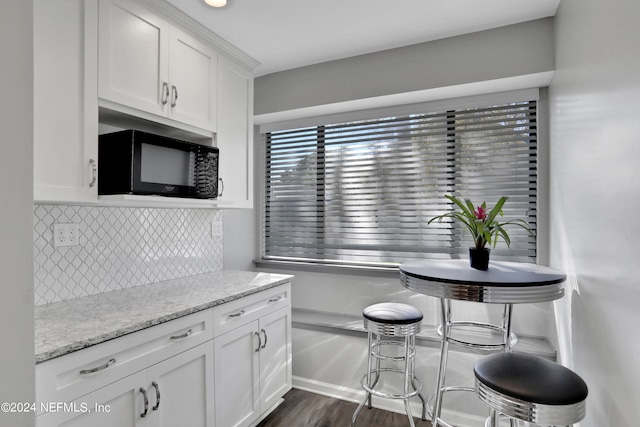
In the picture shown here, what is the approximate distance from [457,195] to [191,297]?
188cm

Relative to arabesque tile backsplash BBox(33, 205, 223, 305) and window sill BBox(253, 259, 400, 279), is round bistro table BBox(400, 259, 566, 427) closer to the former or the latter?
window sill BBox(253, 259, 400, 279)

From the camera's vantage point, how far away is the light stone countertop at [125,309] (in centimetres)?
122

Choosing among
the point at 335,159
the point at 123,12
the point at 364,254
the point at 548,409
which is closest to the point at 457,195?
the point at 364,254

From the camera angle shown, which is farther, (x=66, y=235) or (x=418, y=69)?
(x=418, y=69)

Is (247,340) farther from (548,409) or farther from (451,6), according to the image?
(451,6)

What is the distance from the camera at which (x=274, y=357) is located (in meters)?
2.28

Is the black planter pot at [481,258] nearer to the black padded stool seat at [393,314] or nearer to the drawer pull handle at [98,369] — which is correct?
the black padded stool seat at [393,314]

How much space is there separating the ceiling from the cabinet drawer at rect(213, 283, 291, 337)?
1655 mm

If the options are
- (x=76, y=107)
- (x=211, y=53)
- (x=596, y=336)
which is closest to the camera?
(x=596, y=336)

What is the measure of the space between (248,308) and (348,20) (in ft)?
5.96

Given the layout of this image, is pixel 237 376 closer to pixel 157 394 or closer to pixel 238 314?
pixel 238 314

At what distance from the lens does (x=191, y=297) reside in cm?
184

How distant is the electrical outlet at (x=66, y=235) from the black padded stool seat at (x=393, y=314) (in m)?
1.65

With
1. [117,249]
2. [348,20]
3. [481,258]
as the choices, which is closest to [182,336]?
[117,249]
